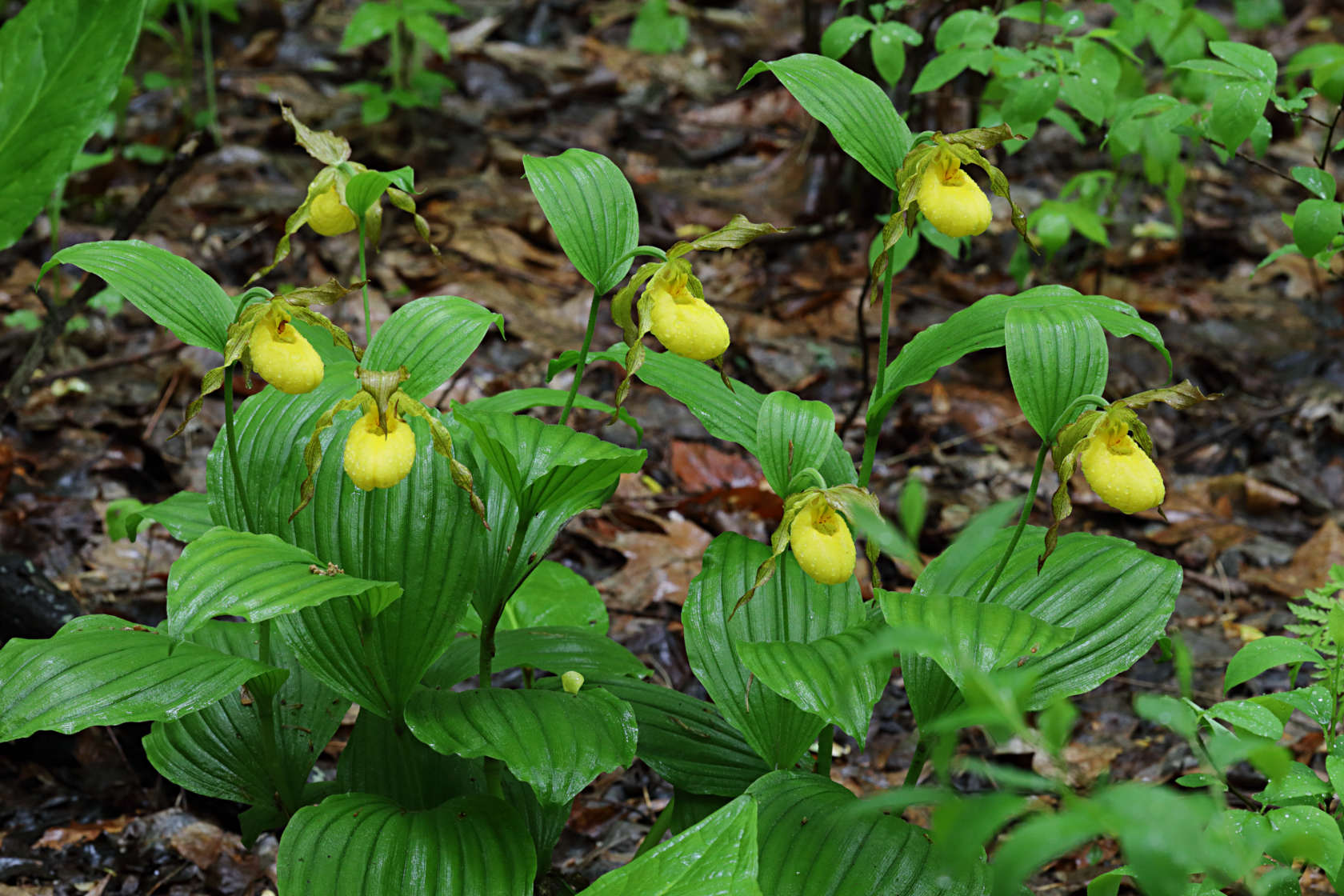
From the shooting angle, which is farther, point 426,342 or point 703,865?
point 426,342

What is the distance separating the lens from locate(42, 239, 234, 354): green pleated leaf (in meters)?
1.29

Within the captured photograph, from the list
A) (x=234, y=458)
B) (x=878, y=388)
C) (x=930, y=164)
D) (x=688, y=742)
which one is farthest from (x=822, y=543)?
(x=234, y=458)

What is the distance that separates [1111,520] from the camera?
2.82 m

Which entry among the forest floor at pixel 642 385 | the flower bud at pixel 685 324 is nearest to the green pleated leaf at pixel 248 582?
the flower bud at pixel 685 324

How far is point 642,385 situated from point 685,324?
6.16ft

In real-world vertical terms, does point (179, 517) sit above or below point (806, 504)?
below

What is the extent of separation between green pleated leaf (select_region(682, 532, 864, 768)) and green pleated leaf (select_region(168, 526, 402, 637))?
41cm

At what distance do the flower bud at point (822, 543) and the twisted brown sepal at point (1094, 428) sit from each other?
9.8 inches

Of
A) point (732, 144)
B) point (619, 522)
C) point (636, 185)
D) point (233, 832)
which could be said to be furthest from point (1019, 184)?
point (233, 832)

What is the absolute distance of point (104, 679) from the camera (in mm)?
1310

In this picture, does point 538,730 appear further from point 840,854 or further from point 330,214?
point 330,214

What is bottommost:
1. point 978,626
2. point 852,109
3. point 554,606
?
point 554,606

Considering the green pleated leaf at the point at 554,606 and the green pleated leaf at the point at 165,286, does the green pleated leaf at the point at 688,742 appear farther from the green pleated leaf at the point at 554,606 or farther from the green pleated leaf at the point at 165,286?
the green pleated leaf at the point at 165,286

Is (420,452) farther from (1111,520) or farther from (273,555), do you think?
(1111,520)
